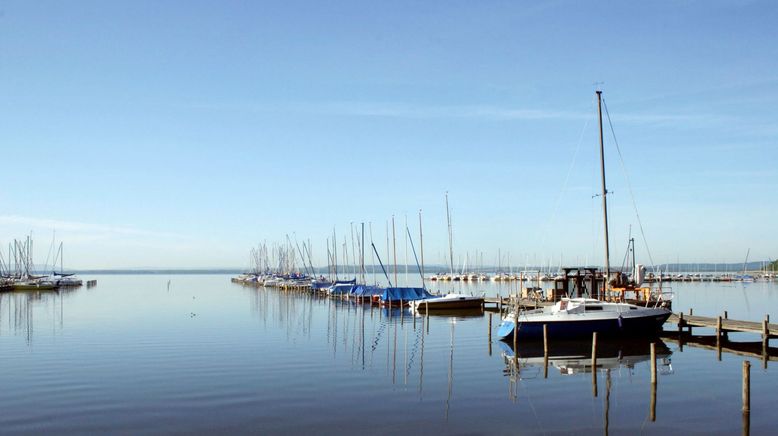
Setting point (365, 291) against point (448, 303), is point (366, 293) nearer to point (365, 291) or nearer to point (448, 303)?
point (365, 291)

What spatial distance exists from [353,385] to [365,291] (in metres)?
60.5

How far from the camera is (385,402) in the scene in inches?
1020

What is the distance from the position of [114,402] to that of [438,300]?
44.4 m

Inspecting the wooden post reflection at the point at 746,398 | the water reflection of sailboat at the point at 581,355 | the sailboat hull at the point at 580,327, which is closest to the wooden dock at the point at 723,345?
the water reflection of sailboat at the point at 581,355

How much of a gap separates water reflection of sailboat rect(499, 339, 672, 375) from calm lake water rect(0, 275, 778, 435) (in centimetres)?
10

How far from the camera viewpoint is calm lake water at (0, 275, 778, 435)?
22.5 metres

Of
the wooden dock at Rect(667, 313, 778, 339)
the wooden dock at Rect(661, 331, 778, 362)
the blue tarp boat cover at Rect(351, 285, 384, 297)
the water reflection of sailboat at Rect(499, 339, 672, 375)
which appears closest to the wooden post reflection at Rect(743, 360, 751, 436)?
the water reflection of sailboat at Rect(499, 339, 672, 375)

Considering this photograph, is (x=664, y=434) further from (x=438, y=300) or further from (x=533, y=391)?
(x=438, y=300)

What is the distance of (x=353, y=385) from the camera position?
1160 inches

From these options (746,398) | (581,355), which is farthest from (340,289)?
(746,398)

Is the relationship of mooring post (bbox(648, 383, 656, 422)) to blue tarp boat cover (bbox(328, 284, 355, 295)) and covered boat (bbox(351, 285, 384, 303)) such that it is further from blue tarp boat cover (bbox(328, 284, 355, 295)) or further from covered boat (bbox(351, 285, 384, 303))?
blue tarp boat cover (bbox(328, 284, 355, 295))

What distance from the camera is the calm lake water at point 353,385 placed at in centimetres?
2253

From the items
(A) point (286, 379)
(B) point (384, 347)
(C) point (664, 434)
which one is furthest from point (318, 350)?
(C) point (664, 434)

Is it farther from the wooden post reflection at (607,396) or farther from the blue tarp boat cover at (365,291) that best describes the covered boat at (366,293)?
the wooden post reflection at (607,396)
